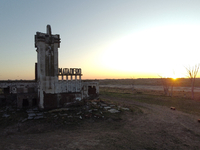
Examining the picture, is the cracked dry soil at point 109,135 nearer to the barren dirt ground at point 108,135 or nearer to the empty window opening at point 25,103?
the barren dirt ground at point 108,135

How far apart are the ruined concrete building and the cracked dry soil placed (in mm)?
4901

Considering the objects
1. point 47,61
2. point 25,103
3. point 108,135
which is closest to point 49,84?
point 47,61

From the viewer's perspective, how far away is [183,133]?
10266mm

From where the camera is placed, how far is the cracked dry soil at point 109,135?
8055 mm

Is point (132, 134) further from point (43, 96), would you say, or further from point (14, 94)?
point (14, 94)

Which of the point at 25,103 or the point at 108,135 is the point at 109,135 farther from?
the point at 25,103

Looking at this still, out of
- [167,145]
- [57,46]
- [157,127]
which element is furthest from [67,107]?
[167,145]

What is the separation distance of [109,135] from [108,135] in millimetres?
76

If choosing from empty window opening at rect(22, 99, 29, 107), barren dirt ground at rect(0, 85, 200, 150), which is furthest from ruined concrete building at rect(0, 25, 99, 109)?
barren dirt ground at rect(0, 85, 200, 150)

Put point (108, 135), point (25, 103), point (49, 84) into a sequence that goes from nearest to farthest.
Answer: point (108, 135), point (49, 84), point (25, 103)

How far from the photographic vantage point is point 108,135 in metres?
9.68

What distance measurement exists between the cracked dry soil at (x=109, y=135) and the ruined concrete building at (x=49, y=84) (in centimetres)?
490

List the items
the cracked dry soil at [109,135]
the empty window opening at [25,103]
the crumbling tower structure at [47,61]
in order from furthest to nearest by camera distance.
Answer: the empty window opening at [25,103], the crumbling tower structure at [47,61], the cracked dry soil at [109,135]

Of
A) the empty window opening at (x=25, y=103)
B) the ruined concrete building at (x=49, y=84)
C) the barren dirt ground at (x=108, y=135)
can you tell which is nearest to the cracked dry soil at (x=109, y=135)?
the barren dirt ground at (x=108, y=135)
